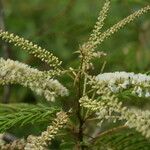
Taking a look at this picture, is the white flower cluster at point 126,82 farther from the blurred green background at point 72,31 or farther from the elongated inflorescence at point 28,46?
the blurred green background at point 72,31

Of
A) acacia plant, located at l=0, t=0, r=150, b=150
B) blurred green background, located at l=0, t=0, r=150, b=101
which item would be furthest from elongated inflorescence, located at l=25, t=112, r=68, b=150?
blurred green background, located at l=0, t=0, r=150, b=101

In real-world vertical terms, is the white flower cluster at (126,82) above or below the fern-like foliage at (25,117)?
above

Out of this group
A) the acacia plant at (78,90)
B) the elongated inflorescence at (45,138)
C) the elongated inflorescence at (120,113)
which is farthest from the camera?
the acacia plant at (78,90)

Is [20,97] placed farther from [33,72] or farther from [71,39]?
[33,72]

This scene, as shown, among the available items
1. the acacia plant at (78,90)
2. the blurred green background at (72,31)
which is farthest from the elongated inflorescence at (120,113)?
the blurred green background at (72,31)

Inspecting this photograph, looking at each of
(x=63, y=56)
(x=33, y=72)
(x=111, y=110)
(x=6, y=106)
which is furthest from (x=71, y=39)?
(x=111, y=110)

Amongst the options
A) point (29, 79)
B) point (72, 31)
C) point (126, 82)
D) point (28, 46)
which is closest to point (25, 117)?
point (29, 79)

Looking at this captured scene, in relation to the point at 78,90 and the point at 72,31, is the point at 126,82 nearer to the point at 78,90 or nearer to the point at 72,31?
the point at 78,90

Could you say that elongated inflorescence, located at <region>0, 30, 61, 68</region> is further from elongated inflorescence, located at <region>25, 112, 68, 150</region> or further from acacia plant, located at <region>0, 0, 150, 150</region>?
elongated inflorescence, located at <region>25, 112, 68, 150</region>
